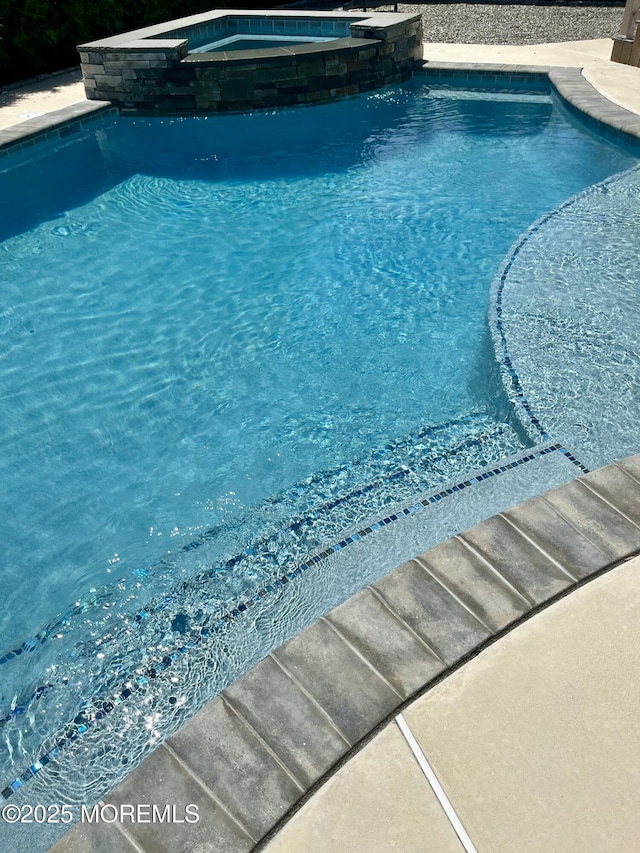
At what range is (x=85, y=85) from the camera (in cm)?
1239

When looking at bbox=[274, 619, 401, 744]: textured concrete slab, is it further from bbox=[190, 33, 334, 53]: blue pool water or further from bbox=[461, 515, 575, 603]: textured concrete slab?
bbox=[190, 33, 334, 53]: blue pool water

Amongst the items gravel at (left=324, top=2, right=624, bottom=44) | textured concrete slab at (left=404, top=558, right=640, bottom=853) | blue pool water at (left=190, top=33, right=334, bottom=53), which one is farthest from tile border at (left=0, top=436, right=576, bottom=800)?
gravel at (left=324, top=2, right=624, bottom=44)

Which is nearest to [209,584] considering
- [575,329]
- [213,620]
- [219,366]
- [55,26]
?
[213,620]

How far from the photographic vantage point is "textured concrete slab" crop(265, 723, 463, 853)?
233 cm

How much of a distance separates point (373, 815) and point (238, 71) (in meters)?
12.5

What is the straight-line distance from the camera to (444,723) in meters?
2.66

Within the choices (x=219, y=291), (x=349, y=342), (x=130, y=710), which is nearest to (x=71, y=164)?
(x=219, y=291)

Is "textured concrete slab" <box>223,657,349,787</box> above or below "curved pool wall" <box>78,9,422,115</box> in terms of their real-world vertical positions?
above

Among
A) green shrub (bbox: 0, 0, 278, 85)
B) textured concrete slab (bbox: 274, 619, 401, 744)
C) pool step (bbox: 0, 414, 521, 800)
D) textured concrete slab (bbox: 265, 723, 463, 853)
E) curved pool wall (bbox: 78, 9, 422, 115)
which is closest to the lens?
textured concrete slab (bbox: 265, 723, 463, 853)

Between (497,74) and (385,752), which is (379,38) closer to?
(497,74)

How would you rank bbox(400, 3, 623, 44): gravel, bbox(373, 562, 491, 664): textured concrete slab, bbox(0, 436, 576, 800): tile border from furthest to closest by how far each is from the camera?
bbox(400, 3, 623, 44): gravel
bbox(0, 436, 576, 800): tile border
bbox(373, 562, 491, 664): textured concrete slab

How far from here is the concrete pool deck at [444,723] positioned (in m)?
2.38

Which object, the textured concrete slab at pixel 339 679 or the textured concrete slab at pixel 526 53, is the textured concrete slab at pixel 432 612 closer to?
the textured concrete slab at pixel 339 679

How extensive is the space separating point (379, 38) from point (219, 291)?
8.38m
